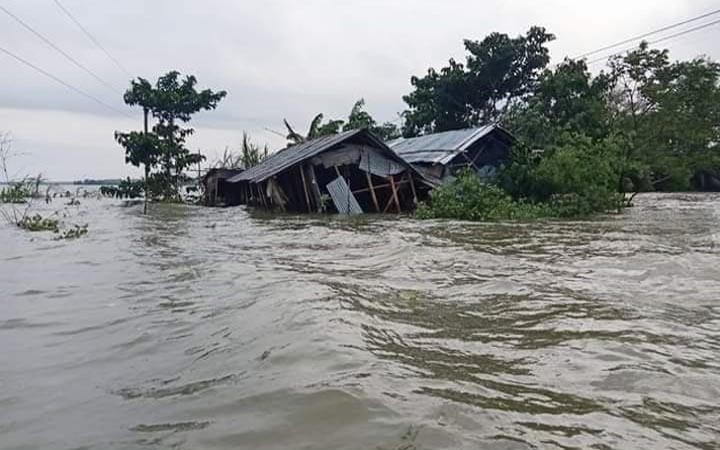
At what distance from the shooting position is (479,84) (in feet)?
109

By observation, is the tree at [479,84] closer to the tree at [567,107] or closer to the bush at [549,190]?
the tree at [567,107]

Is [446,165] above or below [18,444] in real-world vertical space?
above

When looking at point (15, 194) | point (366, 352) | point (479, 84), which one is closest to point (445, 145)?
point (479, 84)

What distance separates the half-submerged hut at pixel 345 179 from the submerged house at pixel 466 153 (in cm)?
113

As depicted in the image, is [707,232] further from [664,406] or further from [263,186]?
[263,186]

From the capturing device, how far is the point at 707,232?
11758mm

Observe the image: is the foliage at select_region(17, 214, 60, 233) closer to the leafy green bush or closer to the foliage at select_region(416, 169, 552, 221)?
the foliage at select_region(416, 169, 552, 221)

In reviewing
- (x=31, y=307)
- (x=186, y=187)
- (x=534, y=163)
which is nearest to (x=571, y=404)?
(x=31, y=307)

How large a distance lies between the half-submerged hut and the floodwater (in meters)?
10.4

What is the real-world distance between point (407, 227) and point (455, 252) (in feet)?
16.0

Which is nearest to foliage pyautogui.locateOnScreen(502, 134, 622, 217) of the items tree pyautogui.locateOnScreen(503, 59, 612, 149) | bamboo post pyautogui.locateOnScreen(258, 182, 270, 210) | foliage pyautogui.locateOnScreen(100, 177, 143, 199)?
tree pyautogui.locateOnScreen(503, 59, 612, 149)

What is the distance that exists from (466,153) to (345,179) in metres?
4.92

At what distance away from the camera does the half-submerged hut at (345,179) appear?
1919 centimetres

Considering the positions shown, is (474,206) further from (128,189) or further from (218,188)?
(128,189)
